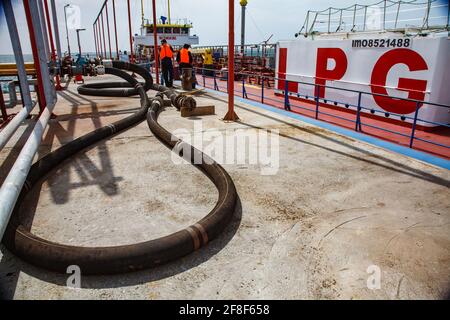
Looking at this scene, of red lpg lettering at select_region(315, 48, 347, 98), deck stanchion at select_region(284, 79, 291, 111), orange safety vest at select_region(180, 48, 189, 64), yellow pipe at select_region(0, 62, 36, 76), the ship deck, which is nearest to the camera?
the ship deck

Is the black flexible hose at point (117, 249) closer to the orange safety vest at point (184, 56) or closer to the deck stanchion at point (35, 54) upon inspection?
the deck stanchion at point (35, 54)

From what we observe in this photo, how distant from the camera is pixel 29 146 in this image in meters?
4.89

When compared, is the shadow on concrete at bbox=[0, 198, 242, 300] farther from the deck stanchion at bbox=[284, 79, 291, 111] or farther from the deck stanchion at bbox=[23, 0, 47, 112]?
the deck stanchion at bbox=[284, 79, 291, 111]

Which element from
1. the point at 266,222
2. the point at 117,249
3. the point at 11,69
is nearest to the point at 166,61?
the point at 11,69

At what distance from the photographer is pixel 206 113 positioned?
981cm

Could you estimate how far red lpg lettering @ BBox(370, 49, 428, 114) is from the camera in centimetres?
901

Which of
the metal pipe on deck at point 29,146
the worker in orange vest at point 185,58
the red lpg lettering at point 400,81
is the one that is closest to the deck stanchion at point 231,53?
the metal pipe on deck at point 29,146

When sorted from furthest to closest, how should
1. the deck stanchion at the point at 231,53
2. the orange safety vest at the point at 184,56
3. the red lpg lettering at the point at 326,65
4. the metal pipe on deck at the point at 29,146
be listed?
1. the orange safety vest at the point at 184,56
2. the red lpg lettering at the point at 326,65
3. the deck stanchion at the point at 231,53
4. the metal pipe on deck at the point at 29,146

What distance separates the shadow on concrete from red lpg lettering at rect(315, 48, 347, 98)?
32.7 feet

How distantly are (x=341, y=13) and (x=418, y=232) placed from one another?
12344 millimetres

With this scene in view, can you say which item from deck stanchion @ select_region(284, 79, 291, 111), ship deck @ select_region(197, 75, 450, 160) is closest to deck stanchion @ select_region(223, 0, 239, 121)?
ship deck @ select_region(197, 75, 450, 160)

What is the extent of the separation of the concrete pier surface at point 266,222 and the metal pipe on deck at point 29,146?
20.0 inches

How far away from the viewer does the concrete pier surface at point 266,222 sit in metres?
2.96
